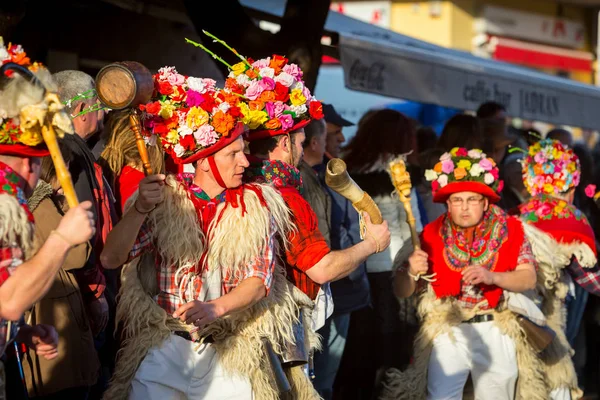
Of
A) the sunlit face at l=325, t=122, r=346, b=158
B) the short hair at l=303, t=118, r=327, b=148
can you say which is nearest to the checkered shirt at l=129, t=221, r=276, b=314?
the short hair at l=303, t=118, r=327, b=148

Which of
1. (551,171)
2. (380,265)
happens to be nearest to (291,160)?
(380,265)

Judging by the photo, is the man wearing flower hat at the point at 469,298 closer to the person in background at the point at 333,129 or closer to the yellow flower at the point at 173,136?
the person in background at the point at 333,129

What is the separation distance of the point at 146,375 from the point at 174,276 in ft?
1.46

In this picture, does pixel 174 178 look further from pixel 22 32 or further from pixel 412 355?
pixel 22 32

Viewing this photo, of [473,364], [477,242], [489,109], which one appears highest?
[489,109]

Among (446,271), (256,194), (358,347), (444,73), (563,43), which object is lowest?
(358,347)

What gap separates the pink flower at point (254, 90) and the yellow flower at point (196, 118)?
1.15 ft

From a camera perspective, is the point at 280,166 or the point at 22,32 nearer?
the point at 280,166

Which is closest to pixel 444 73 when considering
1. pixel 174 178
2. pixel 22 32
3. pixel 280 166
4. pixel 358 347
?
pixel 358 347

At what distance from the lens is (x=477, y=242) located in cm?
675

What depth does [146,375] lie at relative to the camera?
4.52 m

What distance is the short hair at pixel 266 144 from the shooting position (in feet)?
17.3

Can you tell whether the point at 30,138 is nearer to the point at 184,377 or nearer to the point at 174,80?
the point at 174,80

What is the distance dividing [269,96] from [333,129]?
9.42 ft
